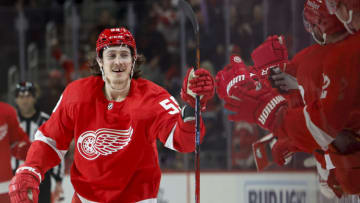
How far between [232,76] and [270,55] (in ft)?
0.70

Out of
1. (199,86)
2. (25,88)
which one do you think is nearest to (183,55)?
(25,88)

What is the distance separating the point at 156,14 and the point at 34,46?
114 centimetres

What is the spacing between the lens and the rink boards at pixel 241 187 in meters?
2.57

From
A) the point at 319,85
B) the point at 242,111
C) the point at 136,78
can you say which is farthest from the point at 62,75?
the point at 319,85

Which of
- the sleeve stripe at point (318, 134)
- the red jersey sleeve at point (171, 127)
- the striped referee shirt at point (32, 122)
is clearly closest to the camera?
the sleeve stripe at point (318, 134)

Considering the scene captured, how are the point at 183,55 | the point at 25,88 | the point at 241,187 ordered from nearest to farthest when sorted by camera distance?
1. the point at 241,187
2. the point at 25,88
3. the point at 183,55

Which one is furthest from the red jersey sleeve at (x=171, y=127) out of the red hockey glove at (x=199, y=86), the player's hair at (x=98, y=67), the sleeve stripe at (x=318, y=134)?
the sleeve stripe at (x=318, y=134)

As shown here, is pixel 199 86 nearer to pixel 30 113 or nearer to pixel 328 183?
pixel 328 183

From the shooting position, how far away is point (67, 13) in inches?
174

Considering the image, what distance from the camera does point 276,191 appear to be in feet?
9.07

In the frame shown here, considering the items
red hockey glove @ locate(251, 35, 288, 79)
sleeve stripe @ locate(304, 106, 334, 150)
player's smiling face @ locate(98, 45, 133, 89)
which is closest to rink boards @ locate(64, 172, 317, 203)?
sleeve stripe @ locate(304, 106, 334, 150)

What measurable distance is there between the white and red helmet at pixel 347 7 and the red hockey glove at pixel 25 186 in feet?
4.82

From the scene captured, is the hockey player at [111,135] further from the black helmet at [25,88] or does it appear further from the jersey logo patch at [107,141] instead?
the black helmet at [25,88]

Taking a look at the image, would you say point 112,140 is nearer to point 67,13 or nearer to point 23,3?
point 67,13
